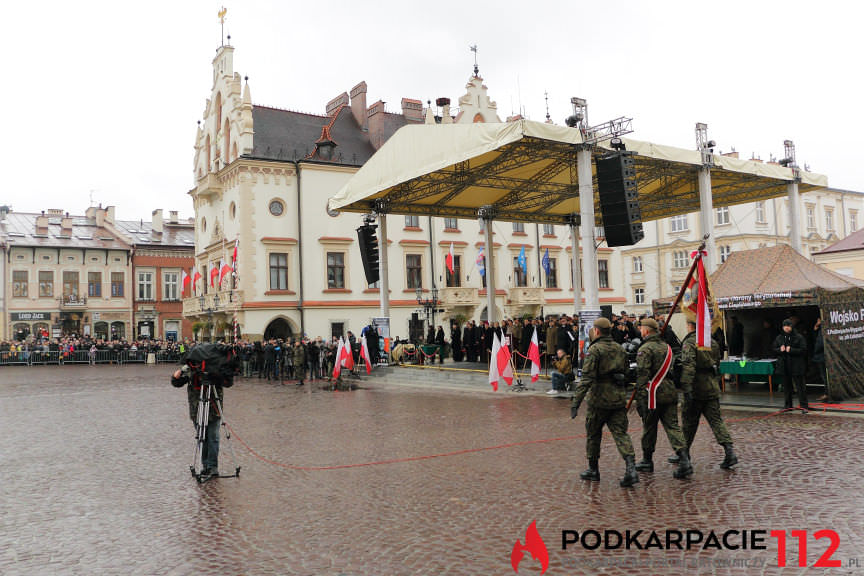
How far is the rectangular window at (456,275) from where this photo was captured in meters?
43.7

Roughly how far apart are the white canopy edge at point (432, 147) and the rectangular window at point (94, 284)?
136 feet

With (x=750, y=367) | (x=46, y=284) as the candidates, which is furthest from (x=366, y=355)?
(x=46, y=284)

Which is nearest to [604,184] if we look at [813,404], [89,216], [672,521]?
[813,404]

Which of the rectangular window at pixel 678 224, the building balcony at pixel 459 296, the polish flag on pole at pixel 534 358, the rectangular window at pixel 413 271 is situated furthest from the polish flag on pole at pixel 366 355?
the rectangular window at pixel 678 224

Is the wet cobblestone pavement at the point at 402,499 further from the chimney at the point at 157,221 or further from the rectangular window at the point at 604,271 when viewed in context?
the chimney at the point at 157,221

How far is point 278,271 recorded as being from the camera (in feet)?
128

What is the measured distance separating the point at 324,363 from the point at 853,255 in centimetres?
3063

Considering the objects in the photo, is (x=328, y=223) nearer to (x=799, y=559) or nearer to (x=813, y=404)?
(x=813, y=404)

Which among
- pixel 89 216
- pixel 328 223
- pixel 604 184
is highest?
pixel 89 216

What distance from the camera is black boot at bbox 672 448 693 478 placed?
795 centimetres

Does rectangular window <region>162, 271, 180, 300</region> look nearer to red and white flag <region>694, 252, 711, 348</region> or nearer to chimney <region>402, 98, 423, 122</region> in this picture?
chimney <region>402, 98, 423, 122</region>

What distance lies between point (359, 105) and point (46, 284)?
30070mm

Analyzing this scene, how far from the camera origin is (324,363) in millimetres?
29062

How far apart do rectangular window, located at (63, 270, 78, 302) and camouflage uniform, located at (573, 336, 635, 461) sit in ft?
188
